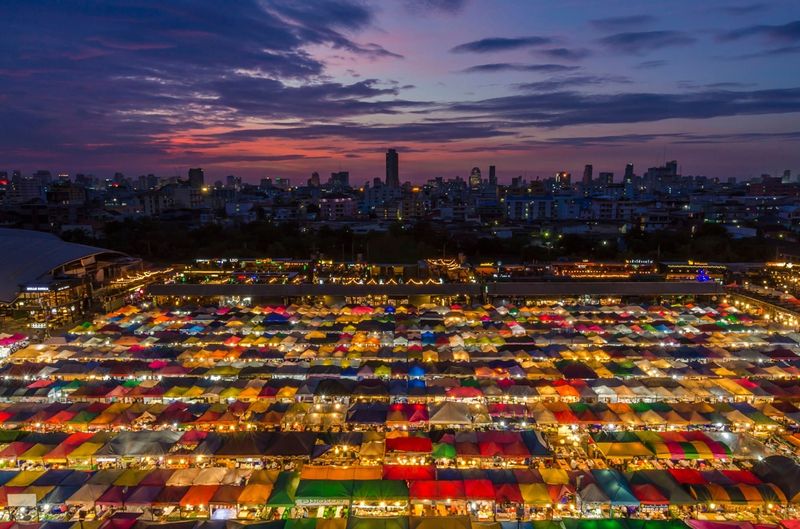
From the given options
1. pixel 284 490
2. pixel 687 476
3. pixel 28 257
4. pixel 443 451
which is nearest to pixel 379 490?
pixel 284 490

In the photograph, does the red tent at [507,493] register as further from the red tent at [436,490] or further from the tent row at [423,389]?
the tent row at [423,389]

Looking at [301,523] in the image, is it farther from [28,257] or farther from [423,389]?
[28,257]

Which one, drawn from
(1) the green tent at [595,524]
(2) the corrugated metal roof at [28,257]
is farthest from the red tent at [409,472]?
(2) the corrugated metal roof at [28,257]

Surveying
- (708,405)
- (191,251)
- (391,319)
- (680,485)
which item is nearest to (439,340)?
(391,319)

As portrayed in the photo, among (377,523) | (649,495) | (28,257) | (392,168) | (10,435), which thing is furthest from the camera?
(392,168)

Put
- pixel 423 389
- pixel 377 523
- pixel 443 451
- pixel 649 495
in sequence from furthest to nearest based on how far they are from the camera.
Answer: pixel 423 389 < pixel 443 451 < pixel 649 495 < pixel 377 523

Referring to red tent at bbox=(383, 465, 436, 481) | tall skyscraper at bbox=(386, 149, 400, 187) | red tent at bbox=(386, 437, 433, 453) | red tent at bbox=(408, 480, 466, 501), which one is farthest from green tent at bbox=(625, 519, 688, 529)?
tall skyscraper at bbox=(386, 149, 400, 187)

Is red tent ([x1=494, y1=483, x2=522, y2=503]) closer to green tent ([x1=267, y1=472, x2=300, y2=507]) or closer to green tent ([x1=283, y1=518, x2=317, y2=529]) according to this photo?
green tent ([x1=283, y1=518, x2=317, y2=529])
